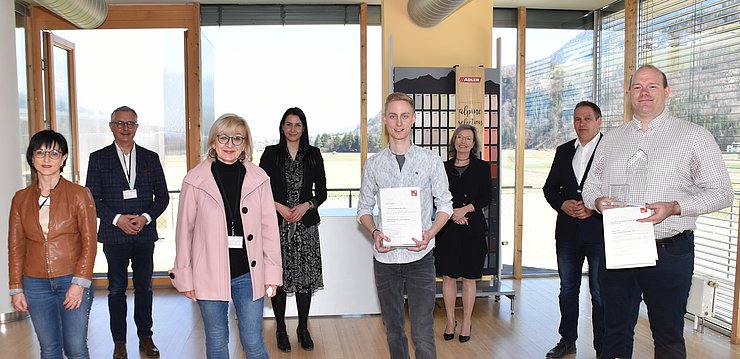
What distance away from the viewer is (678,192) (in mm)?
2678

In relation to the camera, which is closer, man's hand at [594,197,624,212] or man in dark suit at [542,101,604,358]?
man's hand at [594,197,624,212]

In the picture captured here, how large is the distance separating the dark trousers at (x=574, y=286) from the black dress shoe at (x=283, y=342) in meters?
2.02

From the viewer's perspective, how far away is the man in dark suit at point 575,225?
3844 mm

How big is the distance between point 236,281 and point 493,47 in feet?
14.3

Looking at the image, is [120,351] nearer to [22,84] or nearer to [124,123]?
[124,123]

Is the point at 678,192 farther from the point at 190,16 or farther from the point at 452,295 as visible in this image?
the point at 190,16

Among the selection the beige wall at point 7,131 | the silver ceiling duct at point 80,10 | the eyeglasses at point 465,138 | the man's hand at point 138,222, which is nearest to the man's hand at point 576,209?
the eyeglasses at point 465,138

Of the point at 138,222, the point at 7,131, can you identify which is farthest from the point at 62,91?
the point at 138,222

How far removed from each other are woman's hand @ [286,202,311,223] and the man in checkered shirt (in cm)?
208

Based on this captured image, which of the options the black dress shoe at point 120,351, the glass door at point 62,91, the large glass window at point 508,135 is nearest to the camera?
the black dress shoe at point 120,351

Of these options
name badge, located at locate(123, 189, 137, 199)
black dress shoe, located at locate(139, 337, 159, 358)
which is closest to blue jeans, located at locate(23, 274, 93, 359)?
name badge, located at locate(123, 189, 137, 199)

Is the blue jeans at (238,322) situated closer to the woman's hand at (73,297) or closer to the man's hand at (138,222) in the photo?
the woman's hand at (73,297)

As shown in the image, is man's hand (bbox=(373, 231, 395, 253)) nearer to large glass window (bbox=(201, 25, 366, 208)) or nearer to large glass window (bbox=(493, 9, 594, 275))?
large glass window (bbox=(201, 25, 366, 208))

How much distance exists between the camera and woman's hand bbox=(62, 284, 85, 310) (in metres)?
2.80
